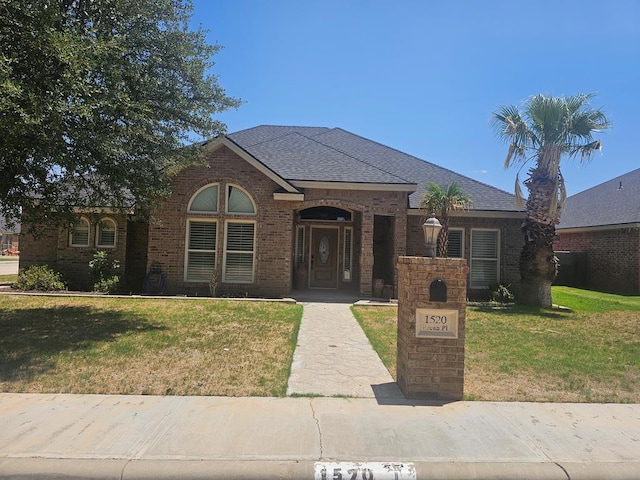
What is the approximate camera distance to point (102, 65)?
7.97 meters

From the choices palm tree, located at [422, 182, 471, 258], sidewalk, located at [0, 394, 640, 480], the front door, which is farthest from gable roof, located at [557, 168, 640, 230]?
sidewalk, located at [0, 394, 640, 480]

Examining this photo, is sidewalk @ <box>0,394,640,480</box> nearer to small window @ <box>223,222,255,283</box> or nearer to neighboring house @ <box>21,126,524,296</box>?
Result: neighboring house @ <box>21,126,524,296</box>

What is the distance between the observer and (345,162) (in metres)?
16.2

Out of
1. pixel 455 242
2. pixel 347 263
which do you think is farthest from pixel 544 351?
pixel 347 263

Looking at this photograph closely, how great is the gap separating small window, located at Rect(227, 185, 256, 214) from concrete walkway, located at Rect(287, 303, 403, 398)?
5052 millimetres

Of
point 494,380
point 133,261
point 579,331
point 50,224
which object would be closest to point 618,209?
point 579,331

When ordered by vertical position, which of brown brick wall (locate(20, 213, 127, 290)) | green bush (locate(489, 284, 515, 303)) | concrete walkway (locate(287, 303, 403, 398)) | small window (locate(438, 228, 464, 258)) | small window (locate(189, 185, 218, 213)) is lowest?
concrete walkway (locate(287, 303, 403, 398))

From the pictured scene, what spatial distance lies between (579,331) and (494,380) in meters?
5.10

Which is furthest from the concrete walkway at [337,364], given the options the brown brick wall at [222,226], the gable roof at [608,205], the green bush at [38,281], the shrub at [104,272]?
the gable roof at [608,205]

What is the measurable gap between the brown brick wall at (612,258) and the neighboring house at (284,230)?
605 centimetres

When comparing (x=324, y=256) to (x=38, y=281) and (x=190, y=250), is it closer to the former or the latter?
(x=190, y=250)

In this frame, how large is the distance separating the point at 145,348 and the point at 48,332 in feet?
7.86

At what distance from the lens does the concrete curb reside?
12.2ft

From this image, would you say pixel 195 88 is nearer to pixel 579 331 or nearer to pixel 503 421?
pixel 503 421
